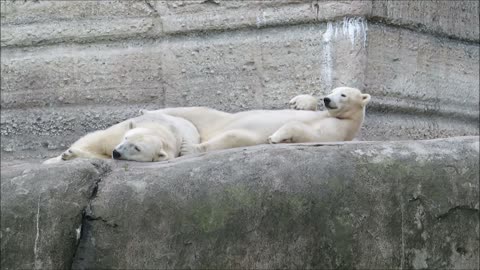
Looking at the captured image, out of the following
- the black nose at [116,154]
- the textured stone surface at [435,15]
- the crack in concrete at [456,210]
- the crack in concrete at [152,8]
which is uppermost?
the crack in concrete at [152,8]

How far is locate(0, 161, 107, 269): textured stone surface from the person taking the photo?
8.95 feet

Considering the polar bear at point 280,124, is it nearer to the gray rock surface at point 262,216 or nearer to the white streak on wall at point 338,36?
the white streak on wall at point 338,36

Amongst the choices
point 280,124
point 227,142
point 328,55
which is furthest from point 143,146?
point 328,55

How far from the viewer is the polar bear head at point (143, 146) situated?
331 cm

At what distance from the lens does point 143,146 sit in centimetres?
336

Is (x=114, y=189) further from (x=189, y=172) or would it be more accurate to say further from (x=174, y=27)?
(x=174, y=27)

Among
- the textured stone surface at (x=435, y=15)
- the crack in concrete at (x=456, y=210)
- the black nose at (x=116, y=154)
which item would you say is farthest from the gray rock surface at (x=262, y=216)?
the textured stone surface at (x=435, y=15)

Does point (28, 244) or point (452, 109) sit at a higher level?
point (28, 244)

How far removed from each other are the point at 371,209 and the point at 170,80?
7.12ft

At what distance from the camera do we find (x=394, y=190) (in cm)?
279

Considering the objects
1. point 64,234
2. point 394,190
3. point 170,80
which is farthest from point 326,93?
point 64,234

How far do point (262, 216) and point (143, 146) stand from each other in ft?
2.69

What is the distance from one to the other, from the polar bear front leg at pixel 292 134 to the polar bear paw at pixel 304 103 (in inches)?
18.4

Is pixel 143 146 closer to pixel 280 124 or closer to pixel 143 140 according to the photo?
pixel 143 140
